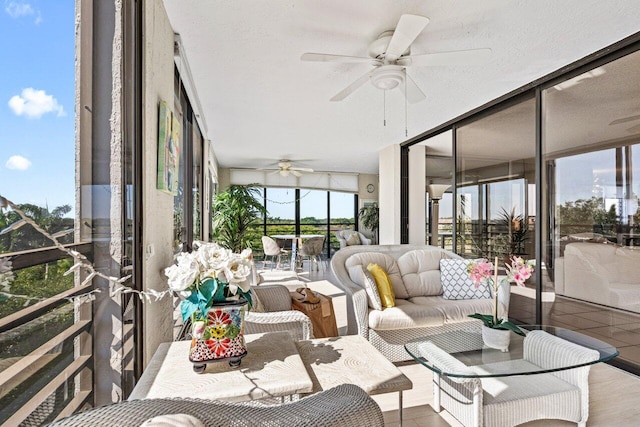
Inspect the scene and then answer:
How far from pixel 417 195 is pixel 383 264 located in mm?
3409

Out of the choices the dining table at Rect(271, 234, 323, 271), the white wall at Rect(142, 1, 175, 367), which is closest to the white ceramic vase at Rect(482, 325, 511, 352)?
the white wall at Rect(142, 1, 175, 367)

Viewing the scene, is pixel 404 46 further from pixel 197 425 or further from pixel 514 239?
pixel 514 239

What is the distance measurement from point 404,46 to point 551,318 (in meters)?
2.98

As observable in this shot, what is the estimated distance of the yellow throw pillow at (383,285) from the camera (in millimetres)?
3018

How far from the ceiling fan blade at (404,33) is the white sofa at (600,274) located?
2.42 meters

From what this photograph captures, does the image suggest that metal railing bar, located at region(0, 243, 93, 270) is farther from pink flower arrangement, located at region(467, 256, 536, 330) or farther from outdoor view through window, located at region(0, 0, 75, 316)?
pink flower arrangement, located at region(467, 256, 536, 330)

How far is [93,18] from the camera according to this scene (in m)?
1.38

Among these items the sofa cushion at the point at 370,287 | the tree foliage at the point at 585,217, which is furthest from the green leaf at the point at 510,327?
the tree foliage at the point at 585,217

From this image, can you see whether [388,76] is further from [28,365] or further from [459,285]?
[28,365]

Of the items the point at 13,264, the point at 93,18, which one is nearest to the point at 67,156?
the point at 13,264

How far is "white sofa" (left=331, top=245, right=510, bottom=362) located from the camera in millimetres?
2889

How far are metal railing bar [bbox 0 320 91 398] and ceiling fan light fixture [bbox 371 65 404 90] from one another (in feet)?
8.07

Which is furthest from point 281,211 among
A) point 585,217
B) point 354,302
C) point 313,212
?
point 585,217

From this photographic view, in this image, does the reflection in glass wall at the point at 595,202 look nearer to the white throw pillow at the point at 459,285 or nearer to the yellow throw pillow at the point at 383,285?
the white throw pillow at the point at 459,285
